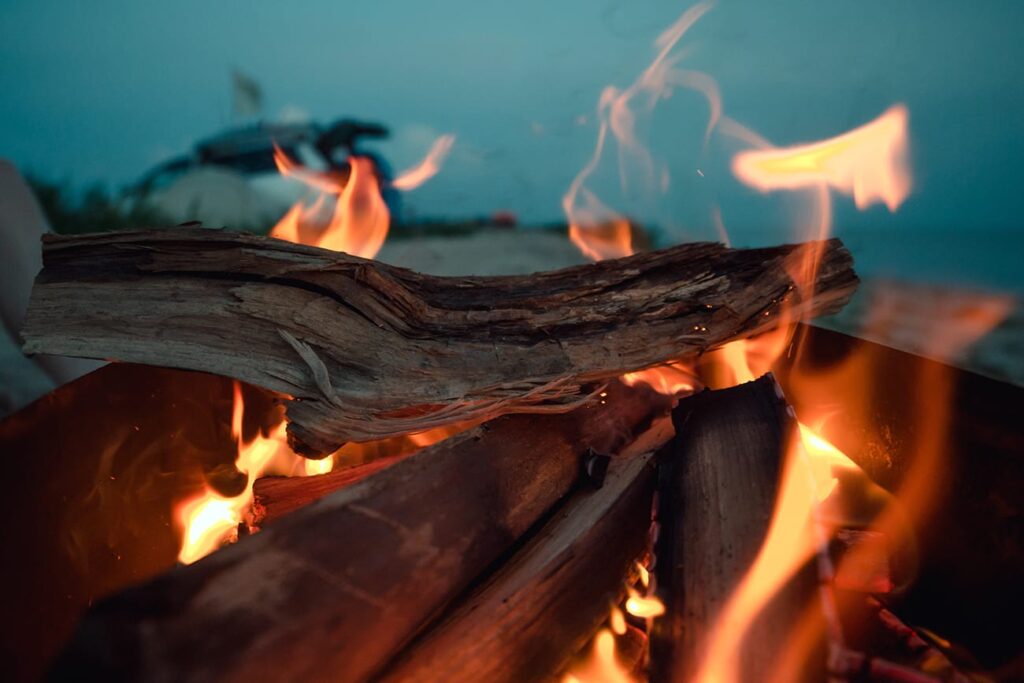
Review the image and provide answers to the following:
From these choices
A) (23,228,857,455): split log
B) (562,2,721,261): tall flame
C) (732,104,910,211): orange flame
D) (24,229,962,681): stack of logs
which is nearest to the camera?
(24,229,962,681): stack of logs

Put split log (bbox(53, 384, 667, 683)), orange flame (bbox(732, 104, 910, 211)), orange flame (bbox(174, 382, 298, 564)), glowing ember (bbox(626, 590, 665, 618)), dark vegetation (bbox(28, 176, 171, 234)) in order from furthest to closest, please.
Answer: dark vegetation (bbox(28, 176, 171, 234)) → orange flame (bbox(732, 104, 910, 211)) → orange flame (bbox(174, 382, 298, 564)) → glowing ember (bbox(626, 590, 665, 618)) → split log (bbox(53, 384, 667, 683))

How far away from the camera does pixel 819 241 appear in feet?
6.53

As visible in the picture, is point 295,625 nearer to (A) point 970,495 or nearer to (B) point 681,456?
(B) point 681,456

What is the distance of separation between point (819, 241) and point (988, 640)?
1118mm

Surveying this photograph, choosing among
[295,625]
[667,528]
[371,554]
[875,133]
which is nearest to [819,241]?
[875,133]

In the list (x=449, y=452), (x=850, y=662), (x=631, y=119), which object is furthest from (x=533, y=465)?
(x=631, y=119)

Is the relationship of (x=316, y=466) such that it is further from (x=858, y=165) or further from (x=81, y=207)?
(x=81, y=207)

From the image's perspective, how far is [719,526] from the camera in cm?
137

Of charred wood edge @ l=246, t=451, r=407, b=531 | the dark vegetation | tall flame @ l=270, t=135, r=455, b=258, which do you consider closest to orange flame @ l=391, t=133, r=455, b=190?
tall flame @ l=270, t=135, r=455, b=258

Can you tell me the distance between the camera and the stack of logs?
1.03 m

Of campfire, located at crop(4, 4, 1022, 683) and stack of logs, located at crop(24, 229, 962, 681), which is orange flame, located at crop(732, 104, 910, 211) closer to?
campfire, located at crop(4, 4, 1022, 683)

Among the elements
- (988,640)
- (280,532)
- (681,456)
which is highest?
(280,532)

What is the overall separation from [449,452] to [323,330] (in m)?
0.47

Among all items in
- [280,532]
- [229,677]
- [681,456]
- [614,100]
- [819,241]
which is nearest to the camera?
[229,677]
